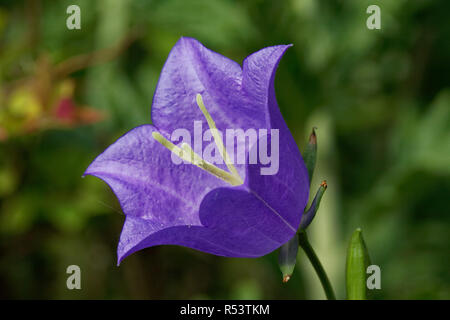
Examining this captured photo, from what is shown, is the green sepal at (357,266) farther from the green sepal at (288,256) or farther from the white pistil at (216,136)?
the white pistil at (216,136)

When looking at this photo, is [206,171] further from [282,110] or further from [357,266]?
[282,110]

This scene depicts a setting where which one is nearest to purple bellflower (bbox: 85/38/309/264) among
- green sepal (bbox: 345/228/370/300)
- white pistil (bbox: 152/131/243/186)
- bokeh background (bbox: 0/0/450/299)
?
white pistil (bbox: 152/131/243/186)

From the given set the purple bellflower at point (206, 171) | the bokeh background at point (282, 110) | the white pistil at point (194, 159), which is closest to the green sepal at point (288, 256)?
the purple bellflower at point (206, 171)

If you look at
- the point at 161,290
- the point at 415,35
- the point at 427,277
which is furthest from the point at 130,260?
the point at 415,35

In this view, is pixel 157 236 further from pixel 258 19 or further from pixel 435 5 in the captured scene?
pixel 435 5

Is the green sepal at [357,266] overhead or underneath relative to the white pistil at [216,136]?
underneath

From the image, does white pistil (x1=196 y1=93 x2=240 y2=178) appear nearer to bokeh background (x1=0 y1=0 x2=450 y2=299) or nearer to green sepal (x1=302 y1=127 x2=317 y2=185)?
green sepal (x1=302 y1=127 x2=317 y2=185)

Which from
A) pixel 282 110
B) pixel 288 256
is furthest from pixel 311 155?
pixel 282 110

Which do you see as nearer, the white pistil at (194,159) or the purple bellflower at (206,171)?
the purple bellflower at (206,171)
